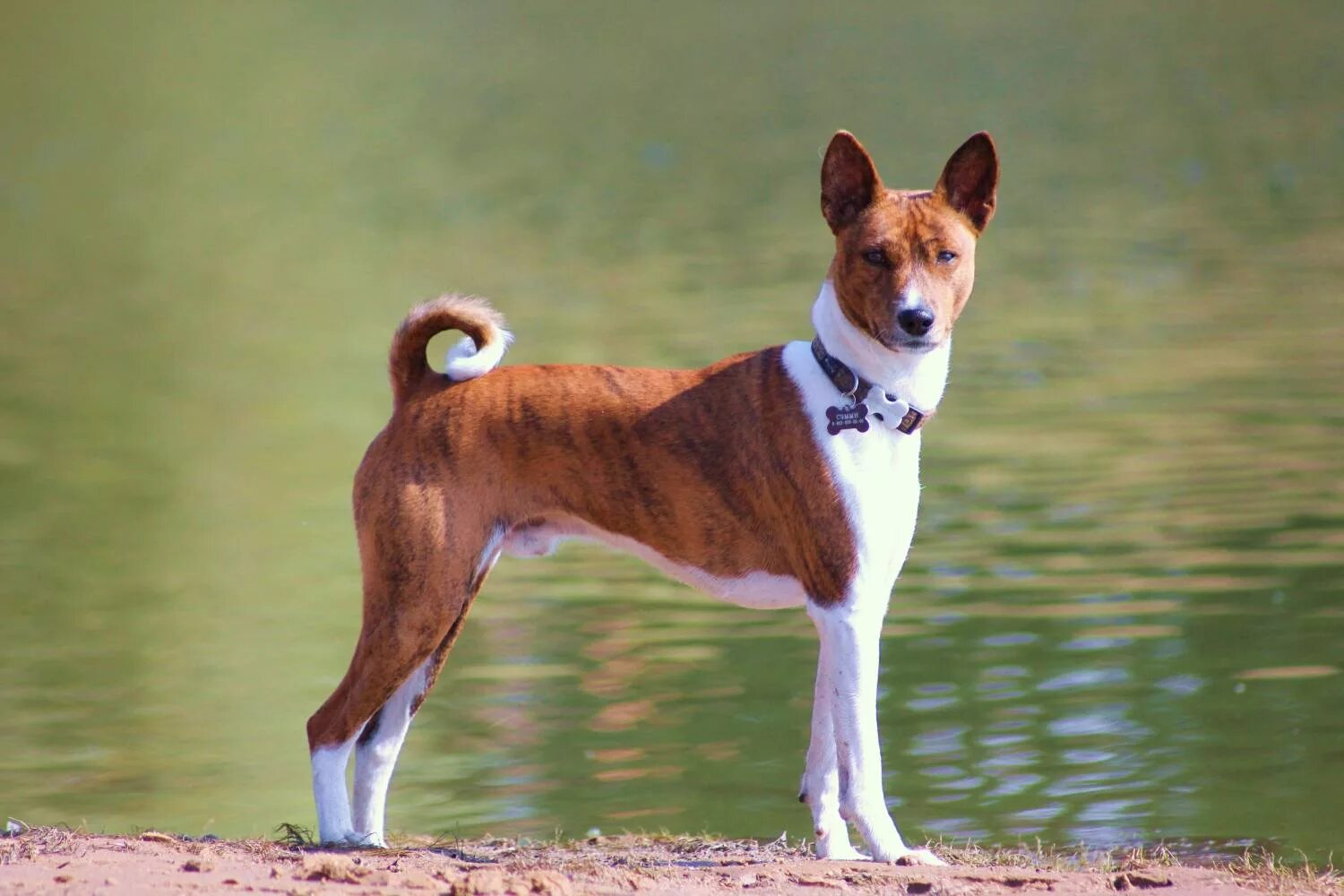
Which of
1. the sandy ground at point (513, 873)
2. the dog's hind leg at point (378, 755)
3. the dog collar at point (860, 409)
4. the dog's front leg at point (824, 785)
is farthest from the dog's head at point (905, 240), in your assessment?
the dog's hind leg at point (378, 755)

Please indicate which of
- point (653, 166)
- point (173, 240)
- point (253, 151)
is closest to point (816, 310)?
point (173, 240)

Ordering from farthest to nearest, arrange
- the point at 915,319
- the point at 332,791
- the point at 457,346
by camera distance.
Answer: the point at 457,346 < the point at 332,791 < the point at 915,319

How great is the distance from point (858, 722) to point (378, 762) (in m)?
1.64

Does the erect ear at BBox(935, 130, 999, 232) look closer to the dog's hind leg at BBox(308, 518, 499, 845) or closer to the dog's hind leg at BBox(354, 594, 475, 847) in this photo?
the dog's hind leg at BBox(308, 518, 499, 845)

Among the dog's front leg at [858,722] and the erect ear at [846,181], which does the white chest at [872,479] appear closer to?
the dog's front leg at [858,722]

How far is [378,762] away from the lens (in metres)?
6.84

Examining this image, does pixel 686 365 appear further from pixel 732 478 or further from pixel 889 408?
pixel 889 408

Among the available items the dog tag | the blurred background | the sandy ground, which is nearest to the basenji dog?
the dog tag

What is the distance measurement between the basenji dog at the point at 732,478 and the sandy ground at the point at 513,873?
1.02ft

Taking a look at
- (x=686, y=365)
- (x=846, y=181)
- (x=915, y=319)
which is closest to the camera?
(x=915, y=319)

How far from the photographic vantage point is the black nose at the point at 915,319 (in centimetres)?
621

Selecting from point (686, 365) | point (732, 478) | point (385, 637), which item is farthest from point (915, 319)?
point (686, 365)

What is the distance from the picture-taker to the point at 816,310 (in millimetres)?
6594

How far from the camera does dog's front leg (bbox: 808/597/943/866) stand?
248 inches
